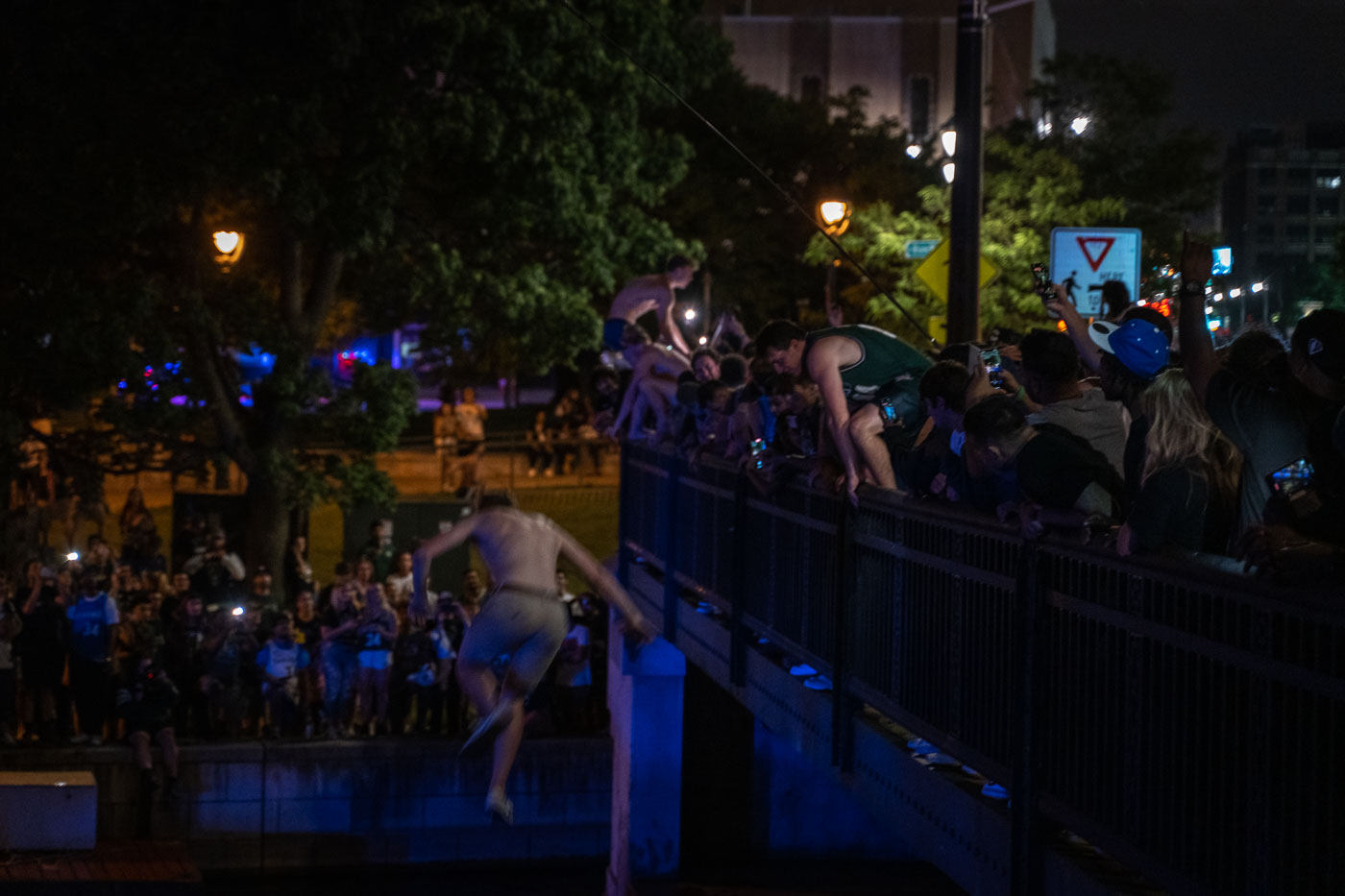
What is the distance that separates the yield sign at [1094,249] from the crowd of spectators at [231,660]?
7.98 metres

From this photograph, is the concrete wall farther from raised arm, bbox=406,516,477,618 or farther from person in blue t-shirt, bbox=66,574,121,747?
raised arm, bbox=406,516,477,618

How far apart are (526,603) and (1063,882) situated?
16.7 feet

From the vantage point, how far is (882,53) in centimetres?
7825

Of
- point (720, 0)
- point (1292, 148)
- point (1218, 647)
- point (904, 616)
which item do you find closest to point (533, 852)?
point (904, 616)

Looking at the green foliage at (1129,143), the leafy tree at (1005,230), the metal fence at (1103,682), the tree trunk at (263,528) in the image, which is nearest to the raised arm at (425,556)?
the metal fence at (1103,682)

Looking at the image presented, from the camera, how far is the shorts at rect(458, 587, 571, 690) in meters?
10.5

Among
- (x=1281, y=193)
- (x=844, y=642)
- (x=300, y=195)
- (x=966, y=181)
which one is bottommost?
(x=844, y=642)

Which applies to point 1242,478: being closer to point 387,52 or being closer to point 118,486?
point 387,52

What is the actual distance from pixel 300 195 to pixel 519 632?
43.4 feet

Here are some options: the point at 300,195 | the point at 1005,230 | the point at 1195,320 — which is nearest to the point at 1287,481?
the point at 1195,320

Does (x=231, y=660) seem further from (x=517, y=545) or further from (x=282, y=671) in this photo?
(x=517, y=545)

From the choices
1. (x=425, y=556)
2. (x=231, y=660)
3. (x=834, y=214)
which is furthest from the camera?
(x=834, y=214)

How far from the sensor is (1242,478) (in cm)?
526

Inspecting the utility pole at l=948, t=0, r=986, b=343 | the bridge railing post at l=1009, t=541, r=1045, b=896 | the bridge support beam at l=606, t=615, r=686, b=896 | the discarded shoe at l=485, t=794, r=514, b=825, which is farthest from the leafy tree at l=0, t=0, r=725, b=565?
the bridge railing post at l=1009, t=541, r=1045, b=896
